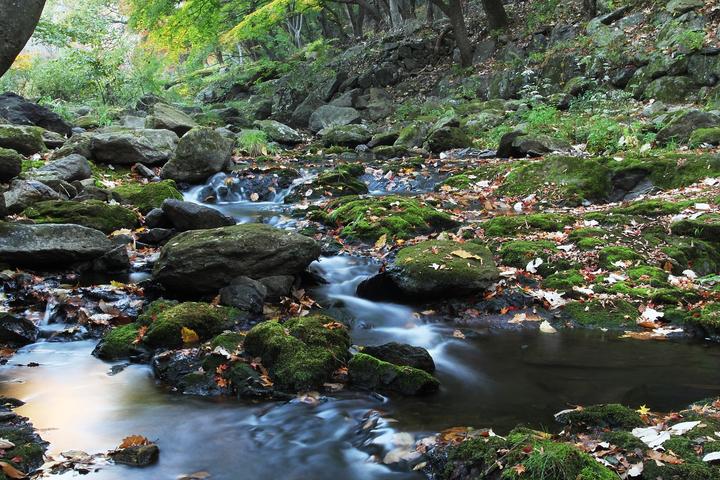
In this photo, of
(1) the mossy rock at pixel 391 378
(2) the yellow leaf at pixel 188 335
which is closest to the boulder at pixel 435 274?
(1) the mossy rock at pixel 391 378

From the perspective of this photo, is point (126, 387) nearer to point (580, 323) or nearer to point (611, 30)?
point (580, 323)


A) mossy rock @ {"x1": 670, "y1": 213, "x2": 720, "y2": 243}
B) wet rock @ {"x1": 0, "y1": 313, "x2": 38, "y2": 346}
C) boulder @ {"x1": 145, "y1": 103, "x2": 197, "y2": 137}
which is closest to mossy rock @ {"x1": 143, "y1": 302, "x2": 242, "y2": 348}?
wet rock @ {"x1": 0, "y1": 313, "x2": 38, "y2": 346}

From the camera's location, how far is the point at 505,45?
66.7 ft

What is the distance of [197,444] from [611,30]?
674 inches

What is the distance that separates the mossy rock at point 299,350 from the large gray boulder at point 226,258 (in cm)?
151

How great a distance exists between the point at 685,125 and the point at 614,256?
20.1 ft

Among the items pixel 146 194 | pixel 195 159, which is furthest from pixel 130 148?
pixel 146 194

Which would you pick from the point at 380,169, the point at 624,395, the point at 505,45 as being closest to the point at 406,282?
the point at 624,395

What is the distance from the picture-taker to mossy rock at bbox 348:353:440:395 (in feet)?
14.5

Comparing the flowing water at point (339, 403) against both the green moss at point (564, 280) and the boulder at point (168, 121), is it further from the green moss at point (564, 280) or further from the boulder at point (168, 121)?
the boulder at point (168, 121)

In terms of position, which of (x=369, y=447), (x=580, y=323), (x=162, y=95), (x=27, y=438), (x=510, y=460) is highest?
(x=162, y=95)

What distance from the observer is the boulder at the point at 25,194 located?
26.9ft

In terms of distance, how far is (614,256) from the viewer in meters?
6.55

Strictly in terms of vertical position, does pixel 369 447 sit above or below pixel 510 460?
below
